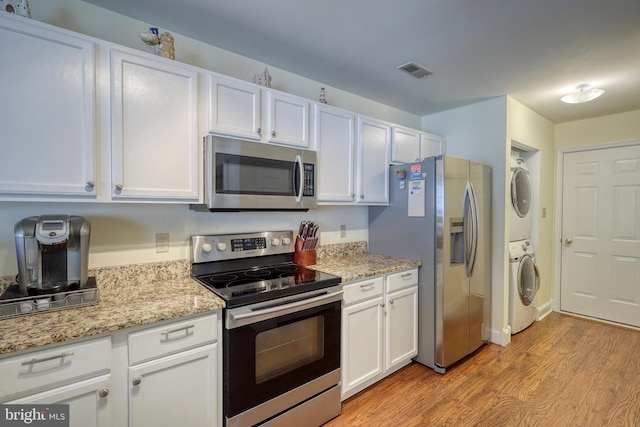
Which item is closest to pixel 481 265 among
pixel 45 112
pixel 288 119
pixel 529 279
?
pixel 529 279

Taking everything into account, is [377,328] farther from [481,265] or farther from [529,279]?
[529,279]

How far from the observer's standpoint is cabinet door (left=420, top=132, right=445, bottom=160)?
10.3ft

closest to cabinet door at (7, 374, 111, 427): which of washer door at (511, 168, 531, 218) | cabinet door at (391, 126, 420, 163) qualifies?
cabinet door at (391, 126, 420, 163)

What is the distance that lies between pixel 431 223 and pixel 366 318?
928 millimetres

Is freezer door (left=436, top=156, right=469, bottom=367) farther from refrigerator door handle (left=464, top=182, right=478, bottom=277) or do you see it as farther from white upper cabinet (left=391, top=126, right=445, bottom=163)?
white upper cabinet (left=391, top=126, right=445, bottom=163)

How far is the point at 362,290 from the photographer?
2.18 metres

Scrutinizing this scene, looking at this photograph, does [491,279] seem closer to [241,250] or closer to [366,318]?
[366,318]

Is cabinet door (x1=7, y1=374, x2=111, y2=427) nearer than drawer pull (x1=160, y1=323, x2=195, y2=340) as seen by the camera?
Yes

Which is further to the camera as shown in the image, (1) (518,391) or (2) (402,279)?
(2) (402,279)

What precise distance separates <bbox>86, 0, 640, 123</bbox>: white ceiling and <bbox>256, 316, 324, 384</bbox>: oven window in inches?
70.3

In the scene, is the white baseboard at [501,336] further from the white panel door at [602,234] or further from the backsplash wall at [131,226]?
the backsplash wall at [131,226]

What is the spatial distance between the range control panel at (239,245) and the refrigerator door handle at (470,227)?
1.50 meters

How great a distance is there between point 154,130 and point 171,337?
103 cm

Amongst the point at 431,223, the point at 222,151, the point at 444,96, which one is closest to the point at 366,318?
the point at 431,223
